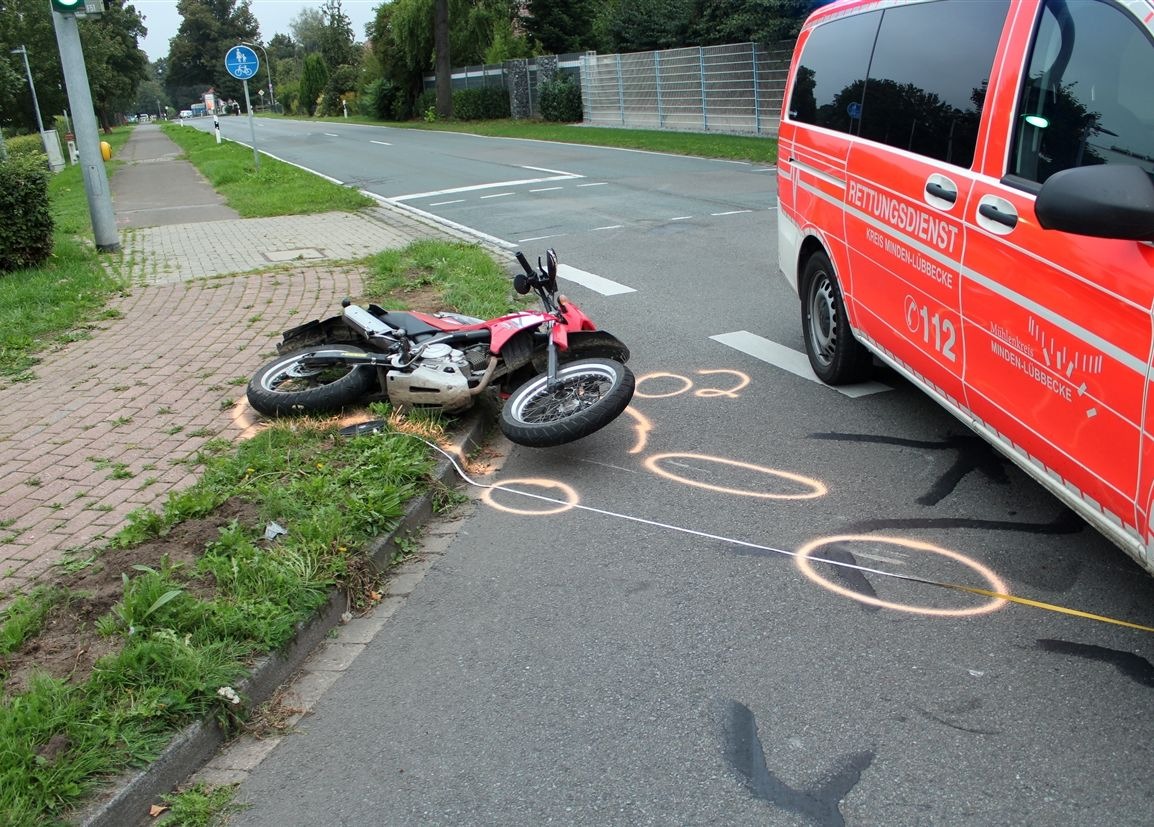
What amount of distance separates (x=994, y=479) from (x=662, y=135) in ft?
81.8

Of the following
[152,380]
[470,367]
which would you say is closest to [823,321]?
[470,367]

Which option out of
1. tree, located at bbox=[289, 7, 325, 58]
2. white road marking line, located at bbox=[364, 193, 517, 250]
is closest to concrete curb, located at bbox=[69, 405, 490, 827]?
white road marking line, located at bbox=[364, 193, 517, 250]

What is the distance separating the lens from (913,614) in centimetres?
364

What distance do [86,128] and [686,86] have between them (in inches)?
828

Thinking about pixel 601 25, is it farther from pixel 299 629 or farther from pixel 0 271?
pixel 299 629

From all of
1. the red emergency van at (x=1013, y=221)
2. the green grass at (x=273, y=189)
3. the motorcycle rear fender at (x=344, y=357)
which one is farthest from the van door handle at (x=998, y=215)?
the green grass at (x=273, y=189)

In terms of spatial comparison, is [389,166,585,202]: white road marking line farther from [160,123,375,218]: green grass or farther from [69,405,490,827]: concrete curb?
[69,405,490,827]: concrete curb

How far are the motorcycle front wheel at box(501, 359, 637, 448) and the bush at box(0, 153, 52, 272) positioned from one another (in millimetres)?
7984

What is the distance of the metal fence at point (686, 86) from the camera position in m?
26.5

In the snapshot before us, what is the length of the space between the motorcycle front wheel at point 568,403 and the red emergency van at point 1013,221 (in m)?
1.35

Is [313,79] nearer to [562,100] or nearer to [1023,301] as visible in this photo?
[562,100]

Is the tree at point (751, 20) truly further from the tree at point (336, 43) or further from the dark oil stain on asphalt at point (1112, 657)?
the tree at point (336, 43)

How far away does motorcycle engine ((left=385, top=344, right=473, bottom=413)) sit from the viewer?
5.46m

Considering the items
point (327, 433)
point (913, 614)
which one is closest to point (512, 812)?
point (913, 614)
